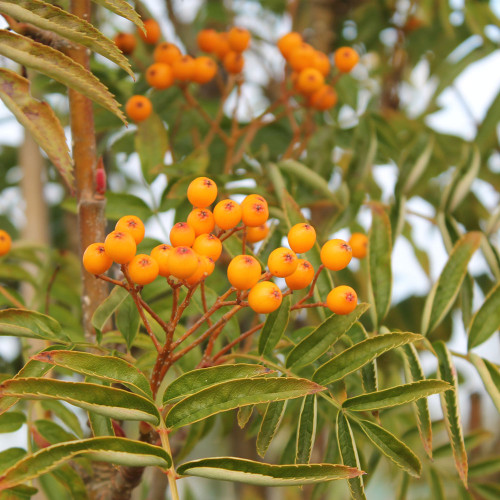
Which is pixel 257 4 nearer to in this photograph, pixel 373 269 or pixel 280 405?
pixel 373 269

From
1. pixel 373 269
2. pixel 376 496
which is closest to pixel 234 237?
pixel 373 269

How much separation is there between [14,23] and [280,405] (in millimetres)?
425

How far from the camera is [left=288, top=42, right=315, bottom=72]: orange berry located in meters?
0.81

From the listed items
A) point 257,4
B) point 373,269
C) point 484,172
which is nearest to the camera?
point 373,269

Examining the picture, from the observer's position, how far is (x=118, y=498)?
56 centimetres

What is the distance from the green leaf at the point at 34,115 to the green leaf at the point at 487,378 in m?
0.41

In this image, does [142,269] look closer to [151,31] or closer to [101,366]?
[101,366]

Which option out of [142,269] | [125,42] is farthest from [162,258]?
[125,42]

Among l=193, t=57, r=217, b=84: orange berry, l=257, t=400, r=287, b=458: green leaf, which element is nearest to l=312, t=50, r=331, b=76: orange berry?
l=193, t=57, r=217, b=84: orange berry

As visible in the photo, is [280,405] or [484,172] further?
[484,172]

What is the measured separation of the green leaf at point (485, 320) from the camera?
587 mm

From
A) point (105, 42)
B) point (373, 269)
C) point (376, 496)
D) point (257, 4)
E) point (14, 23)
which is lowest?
point (376, 496)

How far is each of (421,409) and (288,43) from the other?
533mm

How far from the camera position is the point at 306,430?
0.48 metres
